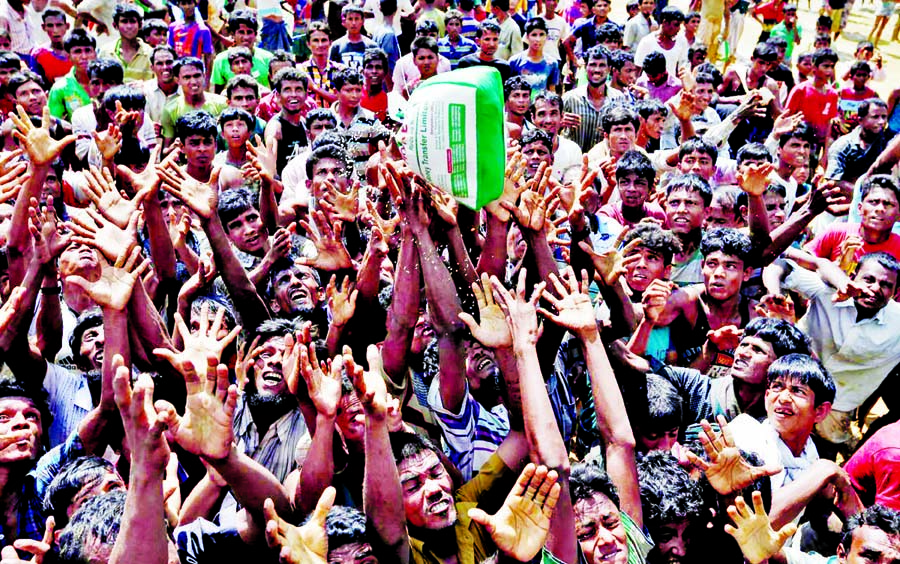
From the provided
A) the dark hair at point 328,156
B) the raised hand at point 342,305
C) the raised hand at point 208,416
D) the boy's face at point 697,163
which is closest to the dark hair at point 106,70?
the dark hair at point 328,156

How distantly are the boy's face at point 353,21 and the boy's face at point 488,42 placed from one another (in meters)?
1.27

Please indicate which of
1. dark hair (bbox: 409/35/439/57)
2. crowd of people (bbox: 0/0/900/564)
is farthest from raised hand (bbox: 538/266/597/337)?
dark hair (bbox: 409/35/439/57)

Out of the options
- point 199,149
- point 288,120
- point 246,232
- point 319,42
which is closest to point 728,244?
point 246,232

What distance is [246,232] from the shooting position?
4945 mm

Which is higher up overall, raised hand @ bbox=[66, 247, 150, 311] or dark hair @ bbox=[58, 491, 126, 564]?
raised hand @ bbox=[66, 247, 150, 311]

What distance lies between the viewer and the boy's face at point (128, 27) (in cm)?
866

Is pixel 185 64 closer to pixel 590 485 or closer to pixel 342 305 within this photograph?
pixel 342 305

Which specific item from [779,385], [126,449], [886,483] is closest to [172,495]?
[126,449]

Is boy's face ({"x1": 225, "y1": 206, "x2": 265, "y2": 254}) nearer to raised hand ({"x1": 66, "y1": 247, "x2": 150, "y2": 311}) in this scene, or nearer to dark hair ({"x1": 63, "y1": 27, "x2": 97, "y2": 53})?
raised hand ({"x1": 66, "y1": 247, "x2": 150, "y2": 311})

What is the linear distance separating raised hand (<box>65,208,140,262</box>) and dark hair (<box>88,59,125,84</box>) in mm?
3966

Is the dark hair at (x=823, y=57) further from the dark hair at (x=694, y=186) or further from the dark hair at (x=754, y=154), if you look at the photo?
the dark hair at (x=694, y=186)

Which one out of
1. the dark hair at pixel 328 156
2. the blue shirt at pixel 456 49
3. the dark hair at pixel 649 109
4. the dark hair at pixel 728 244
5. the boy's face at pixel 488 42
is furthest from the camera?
the blue shirt at pixel 456 49

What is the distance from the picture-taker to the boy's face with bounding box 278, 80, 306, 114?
24.1 ft

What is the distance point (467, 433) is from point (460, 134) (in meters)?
1.17
